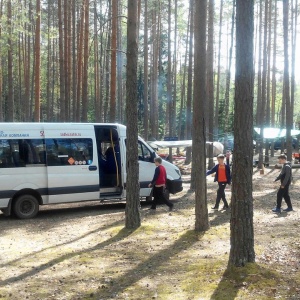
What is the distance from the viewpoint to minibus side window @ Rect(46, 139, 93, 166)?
40.3ft

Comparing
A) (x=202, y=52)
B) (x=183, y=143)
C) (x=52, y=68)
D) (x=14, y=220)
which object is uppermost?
(x=52, y=68)

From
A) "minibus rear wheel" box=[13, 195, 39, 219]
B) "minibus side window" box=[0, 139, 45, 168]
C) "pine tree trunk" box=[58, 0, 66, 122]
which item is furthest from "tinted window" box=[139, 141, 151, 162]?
"pine tree trunk" box=[58, 0, 66, 122]

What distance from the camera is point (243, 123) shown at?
20.6 feet

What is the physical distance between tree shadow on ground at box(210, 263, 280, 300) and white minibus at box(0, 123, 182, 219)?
691 cm

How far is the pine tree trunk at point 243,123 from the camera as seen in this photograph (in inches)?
247

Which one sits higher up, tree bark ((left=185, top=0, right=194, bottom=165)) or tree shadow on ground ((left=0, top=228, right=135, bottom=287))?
tree bark ((left=185, top=0, right=194, bottom=165))

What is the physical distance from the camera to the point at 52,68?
45781mm

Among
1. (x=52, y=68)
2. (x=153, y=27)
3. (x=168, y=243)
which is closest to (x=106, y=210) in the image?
(x=168, y=243)

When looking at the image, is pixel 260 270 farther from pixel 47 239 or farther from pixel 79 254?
pixel 47 239

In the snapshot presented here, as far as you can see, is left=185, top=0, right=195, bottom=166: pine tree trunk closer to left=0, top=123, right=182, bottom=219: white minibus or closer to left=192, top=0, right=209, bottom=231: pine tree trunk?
left=0, top=123, right=182, bottom=219: white minibus

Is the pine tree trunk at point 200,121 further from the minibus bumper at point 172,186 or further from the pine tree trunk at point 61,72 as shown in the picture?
the pine tree trunk at point 61,72

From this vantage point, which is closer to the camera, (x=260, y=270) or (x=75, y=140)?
(x=260, y=270)

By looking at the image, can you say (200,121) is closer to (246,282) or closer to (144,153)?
(246,282)

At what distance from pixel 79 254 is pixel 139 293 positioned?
2.38 m
